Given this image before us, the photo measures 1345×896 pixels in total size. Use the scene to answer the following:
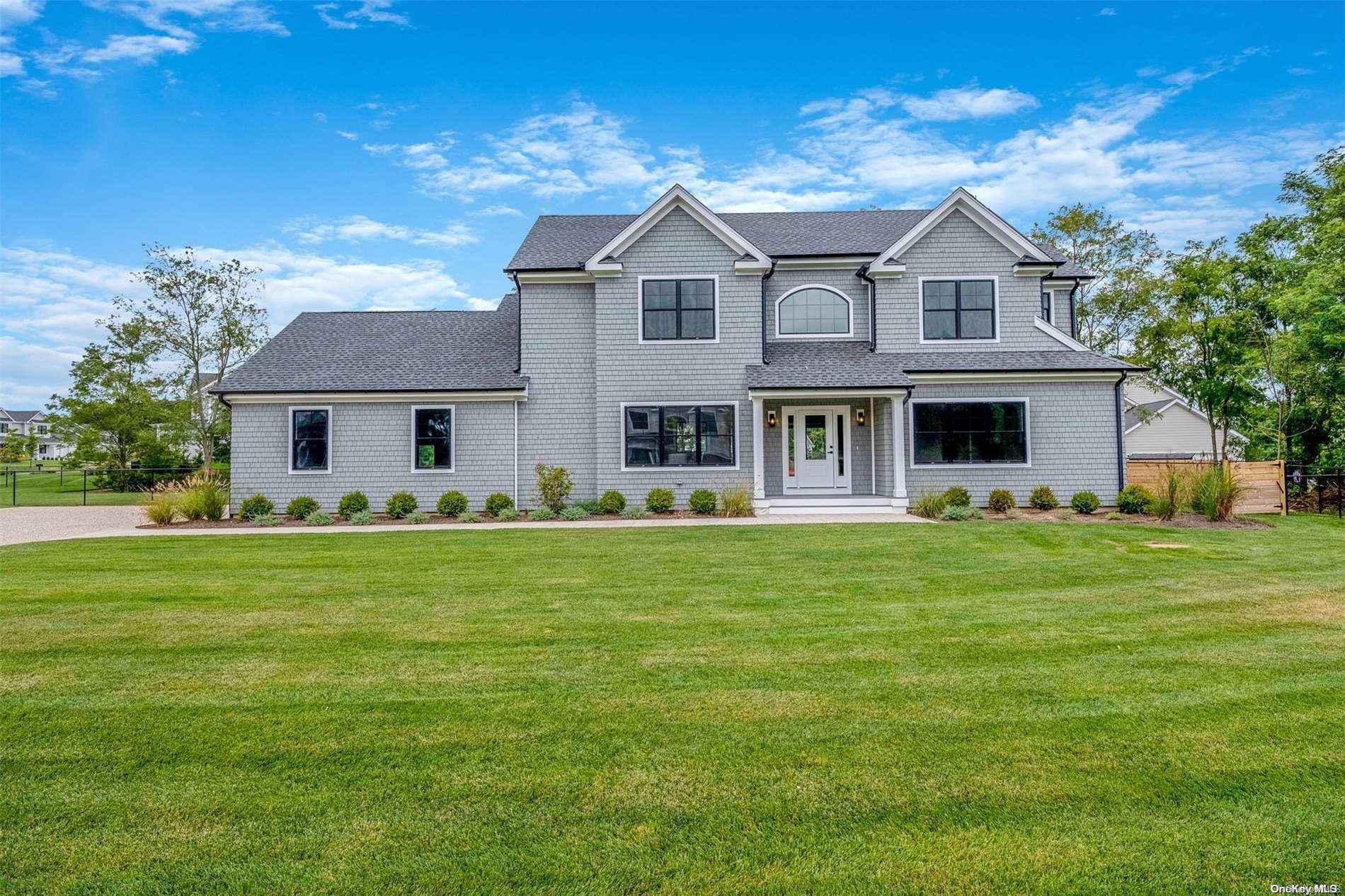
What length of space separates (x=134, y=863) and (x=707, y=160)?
25.1 m

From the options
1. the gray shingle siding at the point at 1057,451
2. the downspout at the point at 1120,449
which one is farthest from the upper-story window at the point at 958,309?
the downspout at the point at 1120,449

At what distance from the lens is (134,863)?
2.78 metres

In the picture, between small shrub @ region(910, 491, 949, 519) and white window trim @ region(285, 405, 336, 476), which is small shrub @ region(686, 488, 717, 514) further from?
white window trim @ region(285, 405, 336, 476)

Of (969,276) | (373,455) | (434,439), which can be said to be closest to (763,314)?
(969,276)

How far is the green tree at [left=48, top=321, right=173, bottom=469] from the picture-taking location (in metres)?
28.8

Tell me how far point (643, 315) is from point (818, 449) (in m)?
5.72

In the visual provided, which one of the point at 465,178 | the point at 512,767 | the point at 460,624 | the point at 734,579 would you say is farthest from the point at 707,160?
the point at 512,767

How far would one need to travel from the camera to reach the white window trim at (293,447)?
1733 centimetres

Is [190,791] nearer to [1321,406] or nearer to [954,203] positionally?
[954,203]

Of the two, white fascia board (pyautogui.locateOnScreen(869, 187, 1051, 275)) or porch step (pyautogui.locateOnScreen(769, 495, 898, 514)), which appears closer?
porch step (pyautogui.locateOnScreen(769, 495, 898, 514))

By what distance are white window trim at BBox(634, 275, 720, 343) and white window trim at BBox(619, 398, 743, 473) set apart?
4.61 ft

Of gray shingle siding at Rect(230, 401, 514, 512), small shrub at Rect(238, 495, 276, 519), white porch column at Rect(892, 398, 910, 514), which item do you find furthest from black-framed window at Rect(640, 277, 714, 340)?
small shrub at Rect(238, 495, 276, 519)

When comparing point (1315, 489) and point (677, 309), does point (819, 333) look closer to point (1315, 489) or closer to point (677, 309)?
point (677, 309)

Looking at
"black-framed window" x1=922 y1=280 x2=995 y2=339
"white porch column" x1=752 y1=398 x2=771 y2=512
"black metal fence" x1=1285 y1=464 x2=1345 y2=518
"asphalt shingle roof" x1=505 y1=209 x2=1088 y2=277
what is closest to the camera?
"white porch column" x1=752 y1=398 x2=771 y2=512
